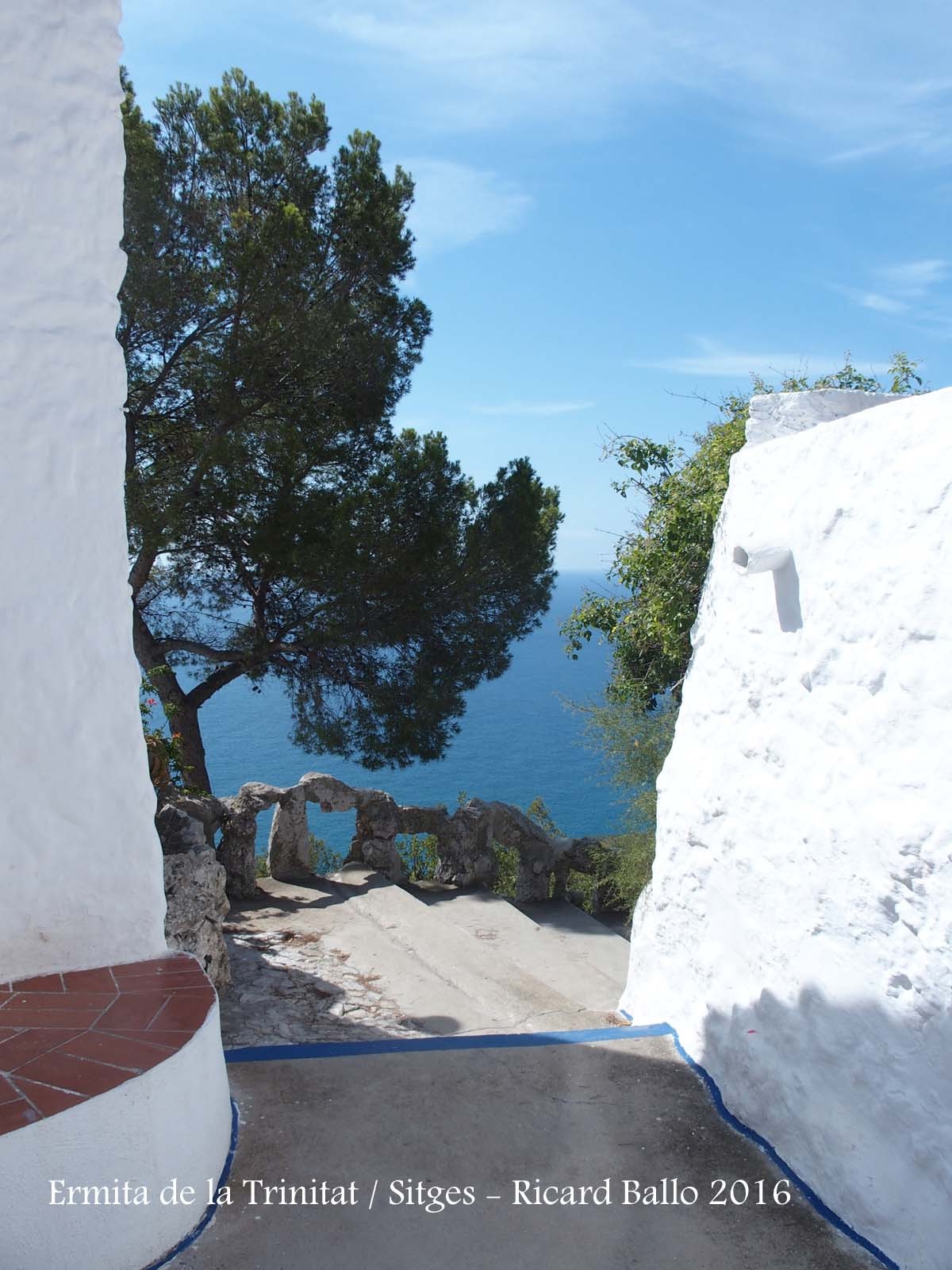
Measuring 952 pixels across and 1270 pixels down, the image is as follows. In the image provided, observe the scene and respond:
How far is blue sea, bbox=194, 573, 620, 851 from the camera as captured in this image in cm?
2127

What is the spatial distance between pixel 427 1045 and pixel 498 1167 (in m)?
0.79

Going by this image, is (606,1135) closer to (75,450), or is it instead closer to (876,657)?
(876,657)

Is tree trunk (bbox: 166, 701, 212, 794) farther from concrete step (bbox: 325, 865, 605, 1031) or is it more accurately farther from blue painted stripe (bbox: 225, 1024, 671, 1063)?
blue painted stripe (bbox: 225, 1024, 671, 1063)

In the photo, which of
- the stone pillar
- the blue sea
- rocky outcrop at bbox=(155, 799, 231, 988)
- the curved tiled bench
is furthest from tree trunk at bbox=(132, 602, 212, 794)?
the curved tiled bench

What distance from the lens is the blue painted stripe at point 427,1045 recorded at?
349 centimetres

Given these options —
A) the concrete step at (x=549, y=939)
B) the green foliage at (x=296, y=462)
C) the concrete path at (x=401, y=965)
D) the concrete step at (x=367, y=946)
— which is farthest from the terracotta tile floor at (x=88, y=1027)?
the green foliage at (x=296, y=462)

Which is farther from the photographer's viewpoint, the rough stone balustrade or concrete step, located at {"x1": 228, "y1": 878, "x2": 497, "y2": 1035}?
the rough stone balustrade

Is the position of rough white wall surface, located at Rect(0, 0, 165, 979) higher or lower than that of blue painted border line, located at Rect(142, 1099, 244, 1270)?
higher

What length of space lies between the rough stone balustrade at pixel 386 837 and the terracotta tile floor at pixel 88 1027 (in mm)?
4842

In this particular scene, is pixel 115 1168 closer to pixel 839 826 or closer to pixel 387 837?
pixel 839 826

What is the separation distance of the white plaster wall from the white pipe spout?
7.09ft

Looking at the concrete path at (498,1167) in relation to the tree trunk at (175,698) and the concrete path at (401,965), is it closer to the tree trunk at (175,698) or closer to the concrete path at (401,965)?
the concrete path at (401,965)

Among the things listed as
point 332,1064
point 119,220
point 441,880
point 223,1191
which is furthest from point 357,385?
point 223,1191

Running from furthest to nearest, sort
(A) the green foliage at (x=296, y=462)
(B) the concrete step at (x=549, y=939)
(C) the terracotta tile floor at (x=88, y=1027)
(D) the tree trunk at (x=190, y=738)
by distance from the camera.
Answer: (D) the tree trunk at (x=190, y=738), (A) the green foliage at (x=296, y=462), (B) the concrete step at (x=549, y=939), (C) the terracotta tile floor at (x=88, y=1027)
